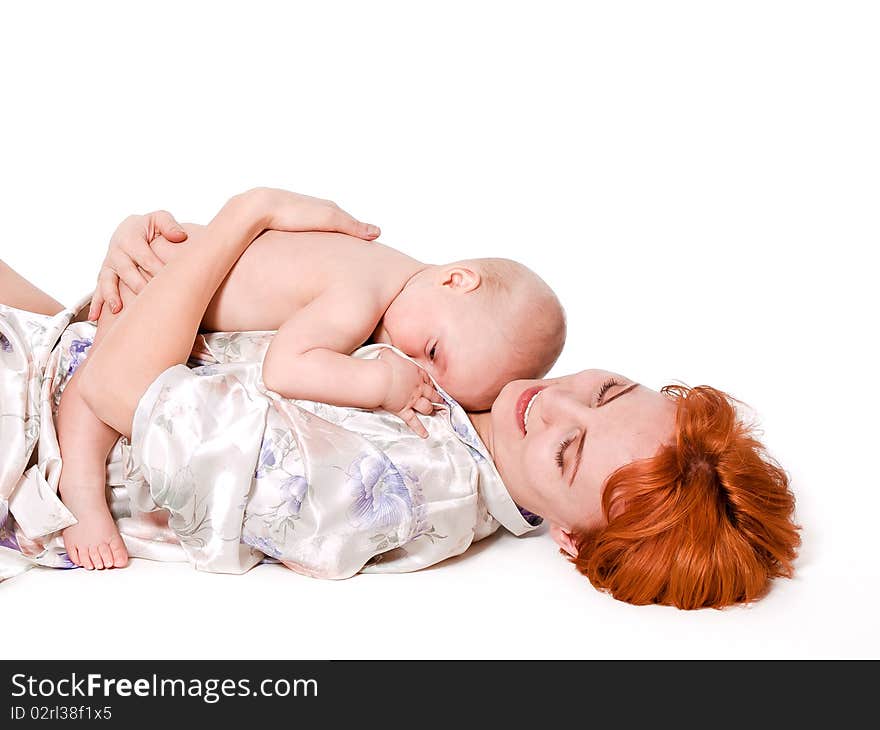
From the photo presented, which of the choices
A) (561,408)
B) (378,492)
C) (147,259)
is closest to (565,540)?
(561,408)

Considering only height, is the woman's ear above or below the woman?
below

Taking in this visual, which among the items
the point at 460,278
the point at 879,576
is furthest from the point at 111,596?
the point at 879,576

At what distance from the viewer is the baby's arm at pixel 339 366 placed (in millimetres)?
1915

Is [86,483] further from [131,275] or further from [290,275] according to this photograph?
[290,275]

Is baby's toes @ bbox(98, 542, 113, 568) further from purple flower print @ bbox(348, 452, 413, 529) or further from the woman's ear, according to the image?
the woman's ear

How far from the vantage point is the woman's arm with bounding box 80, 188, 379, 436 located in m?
1.88

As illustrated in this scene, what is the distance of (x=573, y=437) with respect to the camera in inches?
74.7

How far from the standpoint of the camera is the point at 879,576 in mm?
2010

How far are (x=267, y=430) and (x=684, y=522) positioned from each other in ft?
2.34

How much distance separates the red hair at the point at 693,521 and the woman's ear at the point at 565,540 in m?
0.09

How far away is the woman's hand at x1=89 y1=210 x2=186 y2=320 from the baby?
0.03m

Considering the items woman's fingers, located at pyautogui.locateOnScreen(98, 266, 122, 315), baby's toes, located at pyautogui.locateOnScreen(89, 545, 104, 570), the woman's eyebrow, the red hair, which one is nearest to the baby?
baby's toes, located at pyautogui.locateOnScreen(89, 545, 104, 570)

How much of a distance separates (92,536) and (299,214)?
28.1 inches

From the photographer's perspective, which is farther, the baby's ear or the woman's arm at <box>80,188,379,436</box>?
the baby's ear
